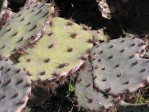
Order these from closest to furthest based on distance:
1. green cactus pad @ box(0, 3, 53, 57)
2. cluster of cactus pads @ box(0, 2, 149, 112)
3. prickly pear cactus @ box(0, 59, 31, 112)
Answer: prickly pear cactus @ box(0, 59, 31, 112) → cluster of cactus pads @ box(0, 2, 149, 112) → green cactus pad @ box(0, 3, 53, 57)

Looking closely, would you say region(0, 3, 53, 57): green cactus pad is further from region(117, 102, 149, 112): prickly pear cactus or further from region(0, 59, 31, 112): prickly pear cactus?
region(117, 102, 149, 112): prickly pear cactus

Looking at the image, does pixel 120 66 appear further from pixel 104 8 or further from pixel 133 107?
pixel 104 8

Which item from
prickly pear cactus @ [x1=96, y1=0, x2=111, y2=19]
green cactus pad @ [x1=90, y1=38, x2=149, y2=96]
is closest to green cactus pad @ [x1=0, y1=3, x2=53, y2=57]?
green cactus pad @ [x1=90, y1=38, x2=149, y2=96]

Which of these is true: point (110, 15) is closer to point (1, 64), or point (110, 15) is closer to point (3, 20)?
point (3, 20)

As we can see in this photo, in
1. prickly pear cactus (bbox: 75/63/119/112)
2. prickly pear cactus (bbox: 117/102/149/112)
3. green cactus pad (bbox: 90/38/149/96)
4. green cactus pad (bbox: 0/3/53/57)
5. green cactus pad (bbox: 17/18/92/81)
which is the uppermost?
green cactus pad (bbox: 0/3/53/57)

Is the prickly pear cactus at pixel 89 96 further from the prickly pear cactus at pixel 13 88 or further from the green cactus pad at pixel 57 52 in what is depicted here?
the prickly pear cactus at pixel 13 88

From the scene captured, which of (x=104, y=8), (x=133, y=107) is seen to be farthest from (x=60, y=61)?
(x=104, y=8)

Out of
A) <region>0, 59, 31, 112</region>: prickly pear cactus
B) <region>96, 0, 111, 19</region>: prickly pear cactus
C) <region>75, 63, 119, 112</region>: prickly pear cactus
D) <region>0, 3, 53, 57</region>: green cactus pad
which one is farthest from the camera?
<region>96, 0, 111, 19</region>: prickly pear cactus
